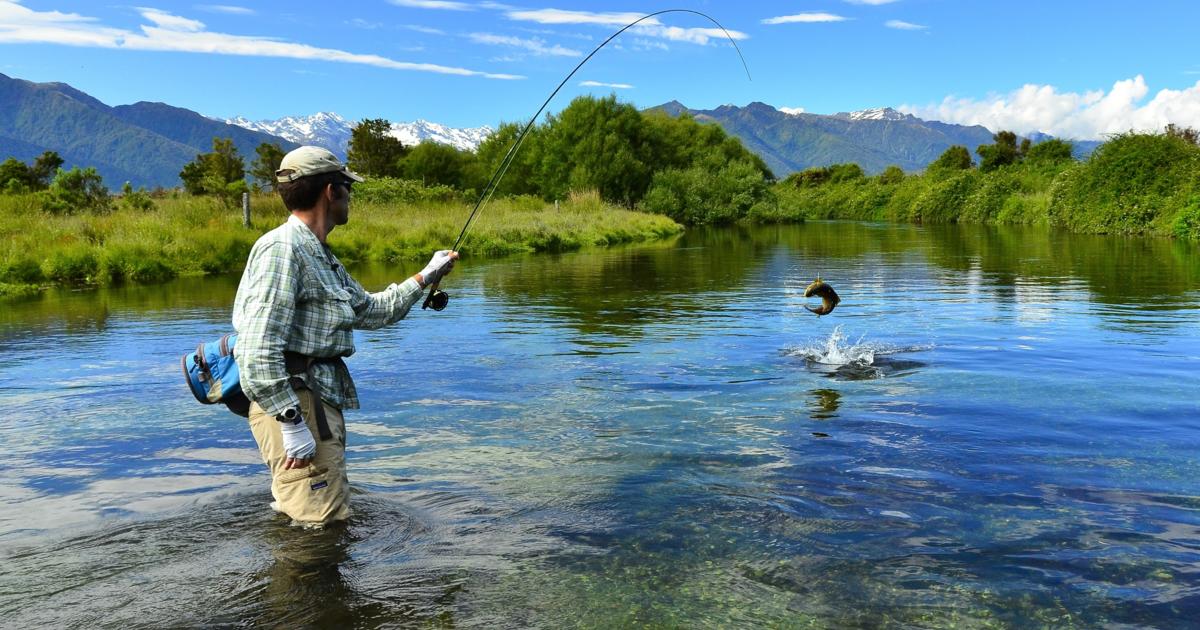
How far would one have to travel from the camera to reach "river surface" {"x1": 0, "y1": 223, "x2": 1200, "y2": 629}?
14.3 feet

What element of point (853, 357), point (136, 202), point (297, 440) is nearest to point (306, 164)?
point (297, 440)

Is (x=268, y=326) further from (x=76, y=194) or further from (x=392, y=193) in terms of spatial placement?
(x=392, y=193)

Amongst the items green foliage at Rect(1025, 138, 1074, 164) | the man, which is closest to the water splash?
the man

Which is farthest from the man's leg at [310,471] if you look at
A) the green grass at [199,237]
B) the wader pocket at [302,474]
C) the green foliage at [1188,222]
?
the green foliage at [1188,222]

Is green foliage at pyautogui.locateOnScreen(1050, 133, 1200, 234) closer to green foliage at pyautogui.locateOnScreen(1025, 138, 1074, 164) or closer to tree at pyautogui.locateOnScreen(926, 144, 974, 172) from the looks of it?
green foliage at pyautogui.locateOnScreen(1025, 138, 1074, 164)

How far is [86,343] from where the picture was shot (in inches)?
506

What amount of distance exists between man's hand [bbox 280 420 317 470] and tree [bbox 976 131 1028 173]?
87.1 metres

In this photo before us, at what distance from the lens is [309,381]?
4.32 metres

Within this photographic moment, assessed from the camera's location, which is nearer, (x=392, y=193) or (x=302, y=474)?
(x=302, y=474)

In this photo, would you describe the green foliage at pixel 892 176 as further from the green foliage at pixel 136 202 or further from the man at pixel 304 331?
the man at pixel 304 331

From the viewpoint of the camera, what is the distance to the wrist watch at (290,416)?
4.04 meters

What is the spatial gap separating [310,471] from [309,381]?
1.49 ft

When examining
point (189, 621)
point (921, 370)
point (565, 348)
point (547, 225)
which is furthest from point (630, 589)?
point (547, 225)

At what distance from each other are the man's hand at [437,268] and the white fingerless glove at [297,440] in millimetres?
1001
